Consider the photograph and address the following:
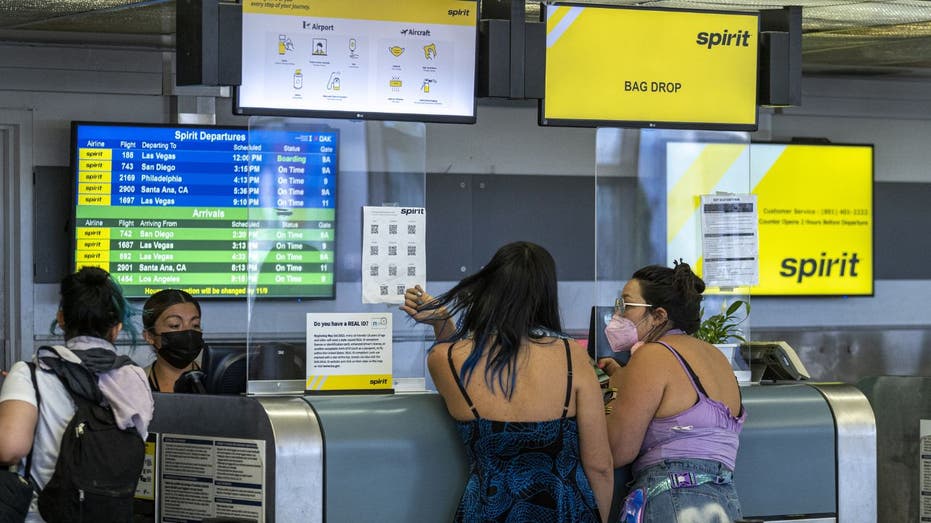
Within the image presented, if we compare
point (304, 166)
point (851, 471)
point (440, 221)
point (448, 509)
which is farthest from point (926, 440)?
point (440, 221)

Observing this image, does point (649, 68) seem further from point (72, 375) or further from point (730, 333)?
point (72, 375)

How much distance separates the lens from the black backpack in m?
2.82

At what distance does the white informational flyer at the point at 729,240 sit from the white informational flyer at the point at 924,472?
773mm

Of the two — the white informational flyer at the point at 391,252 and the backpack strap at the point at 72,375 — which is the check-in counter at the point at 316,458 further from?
the white informational flyer at the point at 391,252

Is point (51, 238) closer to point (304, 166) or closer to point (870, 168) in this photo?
point (304, 166)

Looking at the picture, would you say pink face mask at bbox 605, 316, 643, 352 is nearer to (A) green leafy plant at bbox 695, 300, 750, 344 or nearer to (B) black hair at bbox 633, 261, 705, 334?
(B) black hair at bbox 633, 261, 705, 334

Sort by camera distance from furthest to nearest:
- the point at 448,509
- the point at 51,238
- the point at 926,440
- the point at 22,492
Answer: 1. the point at 51,238
2. the point at 926,440
3. the point at 448,509
4. the point at 22,492

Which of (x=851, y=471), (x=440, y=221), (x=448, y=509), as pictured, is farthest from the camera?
(x=440, y=221)

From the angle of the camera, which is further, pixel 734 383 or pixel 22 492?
pixel 734 383

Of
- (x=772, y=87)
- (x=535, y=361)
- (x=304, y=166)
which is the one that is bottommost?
(x=535, y=361)

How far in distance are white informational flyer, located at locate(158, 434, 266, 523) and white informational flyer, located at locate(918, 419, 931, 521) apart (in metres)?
2.24

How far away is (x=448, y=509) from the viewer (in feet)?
10.9

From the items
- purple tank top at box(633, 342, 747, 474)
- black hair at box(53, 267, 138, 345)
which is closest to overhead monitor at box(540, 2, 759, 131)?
purple tank top at box(633, 342, 747, 474)

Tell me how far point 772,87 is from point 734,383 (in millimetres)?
1524
